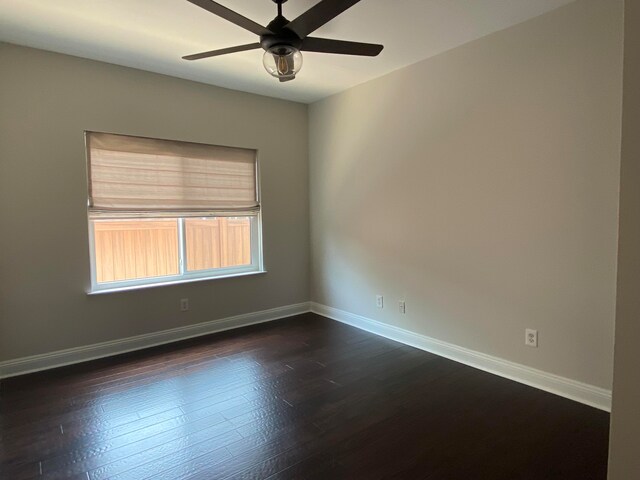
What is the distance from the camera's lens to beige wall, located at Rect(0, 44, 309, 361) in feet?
9.46

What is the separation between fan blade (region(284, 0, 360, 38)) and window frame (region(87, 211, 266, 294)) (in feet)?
7.75

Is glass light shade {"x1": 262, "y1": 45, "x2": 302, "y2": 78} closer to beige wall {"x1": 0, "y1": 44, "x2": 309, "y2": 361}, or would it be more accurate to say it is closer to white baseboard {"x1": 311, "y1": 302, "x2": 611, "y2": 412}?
beige wall {"x1": 0, "y1": 44, "x2": 309, "y2": 361}

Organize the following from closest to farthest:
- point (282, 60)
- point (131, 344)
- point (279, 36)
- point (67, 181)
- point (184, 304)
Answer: point (279, 36), point (282, 60), point (67, 181), point (131, 344), point (184, 304)

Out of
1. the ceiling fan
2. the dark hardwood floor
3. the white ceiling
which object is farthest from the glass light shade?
the dark hardwood floor

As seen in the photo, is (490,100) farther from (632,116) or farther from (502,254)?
(632,116)

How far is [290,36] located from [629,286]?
1.78 metres

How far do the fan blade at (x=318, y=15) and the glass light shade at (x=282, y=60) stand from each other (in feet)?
0.36

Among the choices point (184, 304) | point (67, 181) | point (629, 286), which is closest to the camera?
point (629, 286)

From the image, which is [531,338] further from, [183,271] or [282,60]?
[183,271]

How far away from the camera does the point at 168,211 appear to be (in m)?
3.63

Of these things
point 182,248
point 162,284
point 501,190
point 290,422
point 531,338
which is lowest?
point 290,422

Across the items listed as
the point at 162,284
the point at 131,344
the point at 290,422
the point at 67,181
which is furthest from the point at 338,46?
the point at 131,344

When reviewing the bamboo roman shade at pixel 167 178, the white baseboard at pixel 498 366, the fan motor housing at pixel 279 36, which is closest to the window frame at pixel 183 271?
the bamboo roman shade at pixel 167 178

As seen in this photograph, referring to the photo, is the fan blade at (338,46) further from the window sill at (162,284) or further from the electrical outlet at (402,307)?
the window sill at (162,284)
